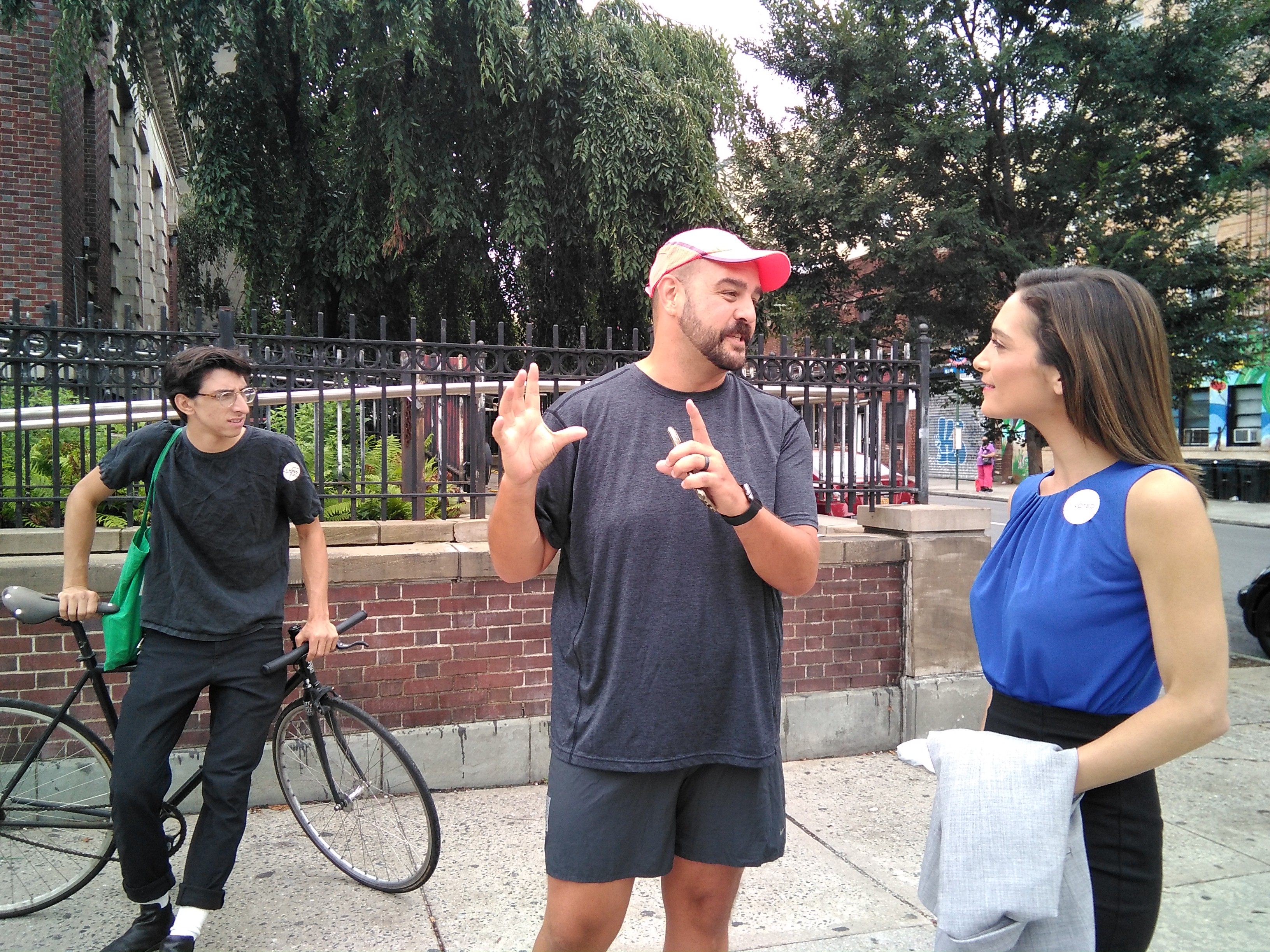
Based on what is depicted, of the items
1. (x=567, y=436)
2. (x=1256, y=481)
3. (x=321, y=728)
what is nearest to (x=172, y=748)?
(x=321, y=728)

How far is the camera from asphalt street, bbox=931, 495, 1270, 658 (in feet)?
28.6

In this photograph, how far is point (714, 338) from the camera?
220 centimetres

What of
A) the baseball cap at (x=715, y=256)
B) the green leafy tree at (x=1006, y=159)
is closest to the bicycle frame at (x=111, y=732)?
the baseball cap at (x=715, y=256)

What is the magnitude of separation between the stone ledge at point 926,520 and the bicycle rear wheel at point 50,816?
4.14 m

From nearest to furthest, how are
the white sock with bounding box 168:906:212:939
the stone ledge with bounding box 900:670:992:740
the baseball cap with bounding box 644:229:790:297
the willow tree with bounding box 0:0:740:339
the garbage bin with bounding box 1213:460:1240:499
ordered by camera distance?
the baseball cap with bounding box 644:229:790:297, the white sock with bounding box 168:906:212:939, the stone ledge with bounding box 900:670:992:740, the willow tree with bounding box 0:0:740:339, the garbage bin with bounding box 1213:460:1240:499

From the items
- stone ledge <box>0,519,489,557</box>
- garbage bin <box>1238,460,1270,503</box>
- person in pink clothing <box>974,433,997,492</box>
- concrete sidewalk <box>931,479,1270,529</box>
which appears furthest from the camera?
person in pink clothing <box>974,433,997,492</box>

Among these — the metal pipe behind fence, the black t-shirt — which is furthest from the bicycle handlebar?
the metal pipe behind fence

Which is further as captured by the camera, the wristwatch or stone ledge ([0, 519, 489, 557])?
stone ledge ([0, 519, 489, 557])

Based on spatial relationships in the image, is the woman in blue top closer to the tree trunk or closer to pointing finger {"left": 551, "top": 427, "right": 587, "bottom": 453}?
pointing finger {"left": 551, "top": 427, "right": 587, "bottom": 453}

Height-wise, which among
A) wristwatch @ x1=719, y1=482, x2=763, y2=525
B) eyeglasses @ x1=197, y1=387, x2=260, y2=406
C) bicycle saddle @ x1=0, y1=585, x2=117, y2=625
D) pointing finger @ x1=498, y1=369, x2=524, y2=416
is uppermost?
eyeglasses @ x1=197, y1=387, x2=260, y2=406

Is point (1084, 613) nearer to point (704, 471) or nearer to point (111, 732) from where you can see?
point (704, 471)

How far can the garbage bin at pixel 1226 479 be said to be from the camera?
24.0 m

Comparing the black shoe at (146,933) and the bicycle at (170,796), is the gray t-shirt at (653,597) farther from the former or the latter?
the black shoe at (146,933)

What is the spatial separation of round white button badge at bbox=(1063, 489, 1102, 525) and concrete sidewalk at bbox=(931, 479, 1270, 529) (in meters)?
11.6
